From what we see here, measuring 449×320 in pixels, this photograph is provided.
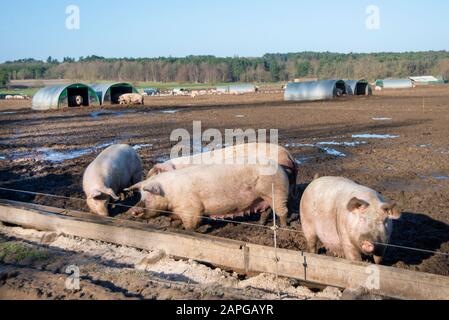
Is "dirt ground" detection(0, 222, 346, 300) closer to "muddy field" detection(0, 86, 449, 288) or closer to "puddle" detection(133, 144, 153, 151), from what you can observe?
"muddy field" detection(0, 86, 449, 288)

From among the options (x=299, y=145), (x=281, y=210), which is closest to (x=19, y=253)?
(x=281, y=210)

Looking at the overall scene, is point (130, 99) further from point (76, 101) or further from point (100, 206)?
point (100, 206)

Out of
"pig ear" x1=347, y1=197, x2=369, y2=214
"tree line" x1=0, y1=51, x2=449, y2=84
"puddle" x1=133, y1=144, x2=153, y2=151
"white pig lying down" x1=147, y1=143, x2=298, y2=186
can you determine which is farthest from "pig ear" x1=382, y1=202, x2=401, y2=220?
"tree line" x1=0, y1=51, x2=449, y2=84

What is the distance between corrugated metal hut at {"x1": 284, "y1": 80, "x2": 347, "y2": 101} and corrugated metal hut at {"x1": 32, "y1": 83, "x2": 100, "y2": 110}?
16363 millimetres

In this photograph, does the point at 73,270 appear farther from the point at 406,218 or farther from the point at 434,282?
the point at 406,218

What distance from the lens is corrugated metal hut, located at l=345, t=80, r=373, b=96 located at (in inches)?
1898

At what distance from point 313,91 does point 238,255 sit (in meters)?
39.6

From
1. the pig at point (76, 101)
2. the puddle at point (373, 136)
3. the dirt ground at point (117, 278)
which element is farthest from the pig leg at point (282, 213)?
the pig at point (76, 101)

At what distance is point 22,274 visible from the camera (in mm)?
5871

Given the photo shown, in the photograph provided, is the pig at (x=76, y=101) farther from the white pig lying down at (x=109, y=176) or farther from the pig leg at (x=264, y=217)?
the pig leg at (x=264, y=217)

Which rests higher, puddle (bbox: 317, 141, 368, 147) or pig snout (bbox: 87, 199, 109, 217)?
puddle (bbox: 317, 141, 368, 147)

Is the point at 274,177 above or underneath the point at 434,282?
above
